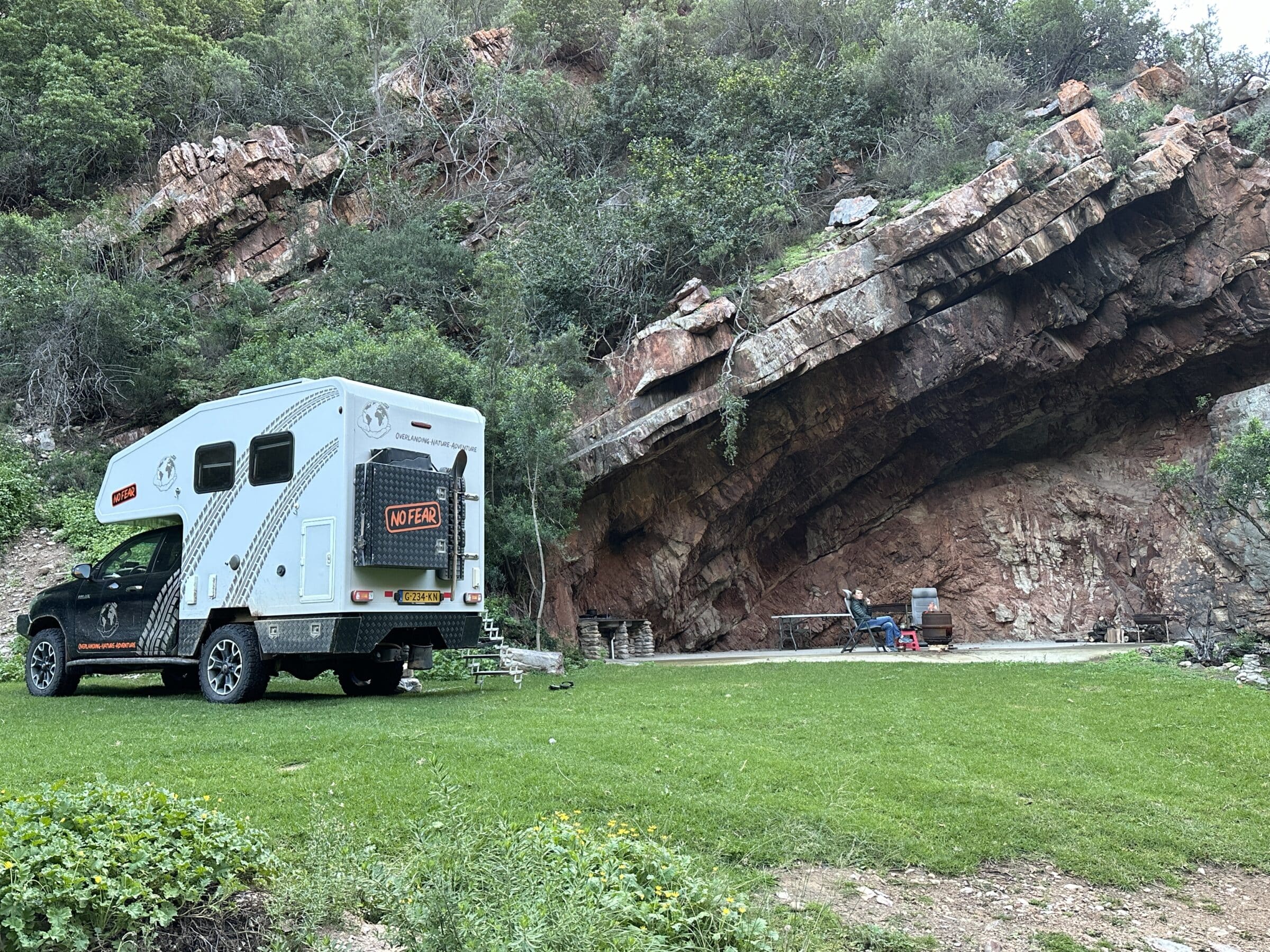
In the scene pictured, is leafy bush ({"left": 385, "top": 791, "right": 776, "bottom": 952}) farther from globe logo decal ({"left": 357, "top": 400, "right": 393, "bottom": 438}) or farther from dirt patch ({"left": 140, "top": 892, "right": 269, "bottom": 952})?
globe logo decal ({"left": 357, "top": 400, "right": 393, "bottom": 438})

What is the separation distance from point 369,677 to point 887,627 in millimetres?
10912

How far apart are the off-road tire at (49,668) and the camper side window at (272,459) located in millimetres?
3789

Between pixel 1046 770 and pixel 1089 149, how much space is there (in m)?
18.0

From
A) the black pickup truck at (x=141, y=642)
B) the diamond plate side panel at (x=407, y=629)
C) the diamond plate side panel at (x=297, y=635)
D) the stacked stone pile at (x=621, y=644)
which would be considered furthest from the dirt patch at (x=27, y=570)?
the stacked stone pile at (x=621, y=644)

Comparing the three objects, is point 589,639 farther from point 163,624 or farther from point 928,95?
point 928,95

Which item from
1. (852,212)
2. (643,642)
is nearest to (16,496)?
(643,642)

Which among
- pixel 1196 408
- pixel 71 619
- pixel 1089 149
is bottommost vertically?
pixel 71 619

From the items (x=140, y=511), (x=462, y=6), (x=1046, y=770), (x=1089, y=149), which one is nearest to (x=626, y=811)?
(x=1046, y=770)

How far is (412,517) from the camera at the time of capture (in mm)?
10344

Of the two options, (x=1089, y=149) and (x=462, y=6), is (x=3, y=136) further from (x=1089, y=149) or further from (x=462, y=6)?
(x=1089, y=149)

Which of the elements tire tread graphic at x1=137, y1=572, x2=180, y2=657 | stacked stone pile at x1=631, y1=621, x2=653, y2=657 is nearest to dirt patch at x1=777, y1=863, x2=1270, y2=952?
tire tread graphic at x1=137, y1=572, x2=180, y2=657

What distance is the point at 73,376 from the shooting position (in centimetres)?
2142

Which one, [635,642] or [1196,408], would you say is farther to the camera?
[1196,408]

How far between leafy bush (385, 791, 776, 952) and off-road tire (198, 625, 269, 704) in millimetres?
7123
